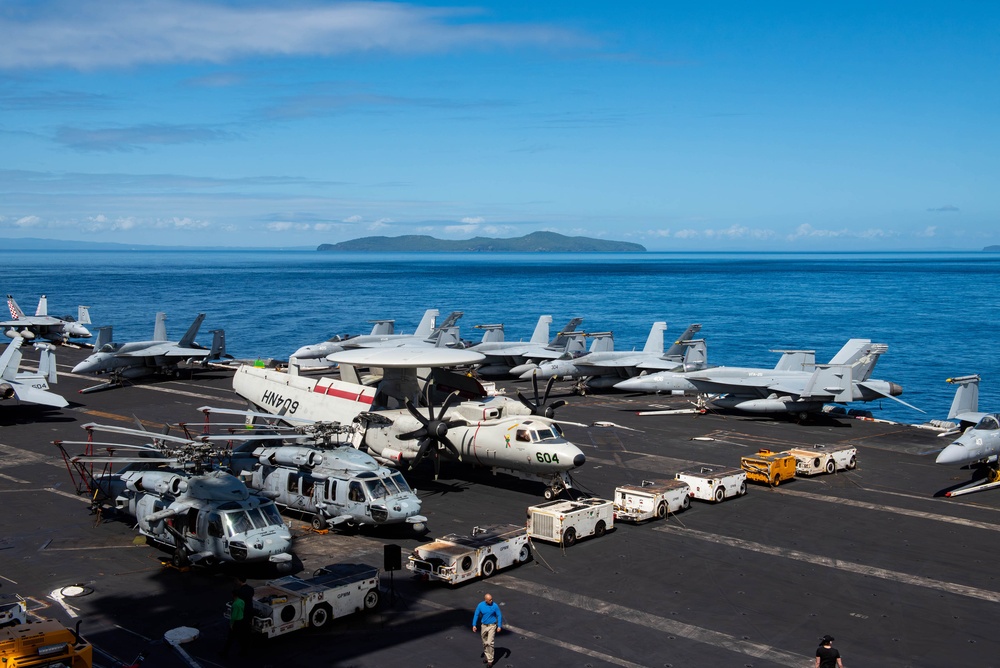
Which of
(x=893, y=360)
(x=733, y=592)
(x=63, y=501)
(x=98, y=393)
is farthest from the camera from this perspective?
(x=893, y=360)

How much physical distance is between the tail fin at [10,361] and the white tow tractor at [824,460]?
143 feet

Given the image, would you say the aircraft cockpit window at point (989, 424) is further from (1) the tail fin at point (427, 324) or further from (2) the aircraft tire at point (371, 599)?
(1) the tail fin at point (427, 324)

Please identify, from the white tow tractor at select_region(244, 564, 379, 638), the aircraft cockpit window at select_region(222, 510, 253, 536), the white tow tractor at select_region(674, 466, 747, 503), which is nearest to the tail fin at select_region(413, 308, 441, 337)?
the white tow tractor at select_region(674, 466, 747, 503)

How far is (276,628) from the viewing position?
1939 centimetres

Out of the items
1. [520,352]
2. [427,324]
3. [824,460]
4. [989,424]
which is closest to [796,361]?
[824,460]

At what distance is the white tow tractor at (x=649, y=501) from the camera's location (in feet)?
97.0

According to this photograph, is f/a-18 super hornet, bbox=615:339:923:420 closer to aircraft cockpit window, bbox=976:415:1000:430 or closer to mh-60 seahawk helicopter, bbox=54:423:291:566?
aircraft cockpit window, bbox=976:415:1000:430

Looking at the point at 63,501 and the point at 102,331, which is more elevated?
the point at 102,331

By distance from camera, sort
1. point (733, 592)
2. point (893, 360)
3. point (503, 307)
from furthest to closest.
→ point (503, 307) → point (893, 360) → point (733, 592)

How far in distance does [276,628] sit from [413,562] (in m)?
5.16

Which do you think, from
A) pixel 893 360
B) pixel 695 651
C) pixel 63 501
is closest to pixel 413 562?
pixel 695 651

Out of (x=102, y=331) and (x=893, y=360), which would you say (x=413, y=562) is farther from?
(x=893, y=360)

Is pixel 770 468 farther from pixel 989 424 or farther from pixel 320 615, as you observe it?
pixel 320 615

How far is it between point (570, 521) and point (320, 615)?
967 centimetres
